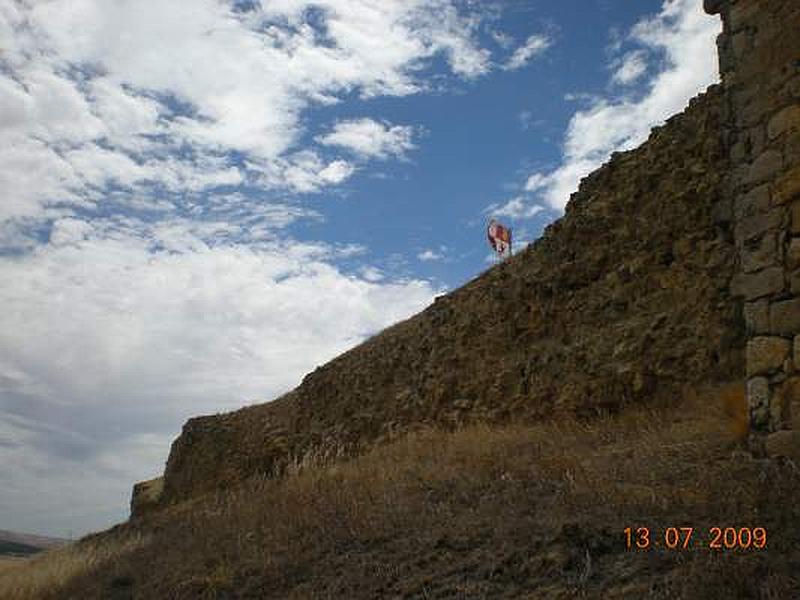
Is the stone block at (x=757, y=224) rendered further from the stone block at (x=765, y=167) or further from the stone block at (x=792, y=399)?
the stone block at (x=792, y=399)

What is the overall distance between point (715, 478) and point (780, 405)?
0.78 metres

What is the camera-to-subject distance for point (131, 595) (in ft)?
25.1

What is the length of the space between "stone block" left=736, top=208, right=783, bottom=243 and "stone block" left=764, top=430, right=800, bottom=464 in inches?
64.4

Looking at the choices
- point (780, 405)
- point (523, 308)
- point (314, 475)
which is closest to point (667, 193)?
point (523, 308)

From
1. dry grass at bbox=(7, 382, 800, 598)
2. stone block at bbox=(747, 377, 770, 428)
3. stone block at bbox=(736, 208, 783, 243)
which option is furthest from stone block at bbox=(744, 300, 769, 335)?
dry grass at bbox=(7, 382, 800, 598)

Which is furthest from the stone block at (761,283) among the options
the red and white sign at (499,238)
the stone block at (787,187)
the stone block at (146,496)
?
the stone block at (146,496)

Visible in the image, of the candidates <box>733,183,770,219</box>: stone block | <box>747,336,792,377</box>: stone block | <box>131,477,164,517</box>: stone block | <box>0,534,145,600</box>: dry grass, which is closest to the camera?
<box>747,336,792,377</box>: stone block

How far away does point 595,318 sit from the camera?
1146 centimetres

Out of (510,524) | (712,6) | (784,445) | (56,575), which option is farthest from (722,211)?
(56,575)

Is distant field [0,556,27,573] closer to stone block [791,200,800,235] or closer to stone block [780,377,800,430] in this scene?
stone block [780,377,800,430]

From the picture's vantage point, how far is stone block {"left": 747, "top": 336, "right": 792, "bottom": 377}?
18.6 feet

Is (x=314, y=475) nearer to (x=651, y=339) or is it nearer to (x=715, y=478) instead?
(x=651, y=339)
